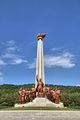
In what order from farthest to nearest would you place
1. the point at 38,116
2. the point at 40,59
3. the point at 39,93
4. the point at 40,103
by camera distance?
1. the point at 40,59
2. the point at 39,93
3. the point at 40,103
4. the point at 38,116

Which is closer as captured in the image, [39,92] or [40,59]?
[39,92]

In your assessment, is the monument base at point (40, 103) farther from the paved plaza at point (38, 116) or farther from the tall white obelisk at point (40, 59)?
the paved plaza at point (38, 116)

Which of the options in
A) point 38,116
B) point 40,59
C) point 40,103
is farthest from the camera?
point 40,59

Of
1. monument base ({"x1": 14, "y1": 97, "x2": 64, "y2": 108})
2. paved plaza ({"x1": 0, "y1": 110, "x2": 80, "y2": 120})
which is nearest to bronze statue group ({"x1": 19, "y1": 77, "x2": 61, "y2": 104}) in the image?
monument base ({"x1": 14, "y1": 97, "x2": 64, "y2": 108})

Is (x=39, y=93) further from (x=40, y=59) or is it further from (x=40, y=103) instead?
(x=40, y=59)

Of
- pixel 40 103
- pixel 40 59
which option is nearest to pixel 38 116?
pixel 40 103

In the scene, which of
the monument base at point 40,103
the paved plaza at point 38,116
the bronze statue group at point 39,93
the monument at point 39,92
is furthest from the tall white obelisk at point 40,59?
the paved plaza at point 38,116

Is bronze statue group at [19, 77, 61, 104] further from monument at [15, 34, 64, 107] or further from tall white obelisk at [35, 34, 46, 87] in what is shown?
tall white obelisk at [35, 34, 46, 87]

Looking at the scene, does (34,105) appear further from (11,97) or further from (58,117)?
(11,97)

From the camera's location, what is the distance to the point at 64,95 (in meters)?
52.2

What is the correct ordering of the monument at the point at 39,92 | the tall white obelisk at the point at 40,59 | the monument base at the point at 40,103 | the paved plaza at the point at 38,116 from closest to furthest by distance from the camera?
the paved plaza at the point at 38,116 < the monument base at the point at 40,103 < the monument at the point at 39,92 < the tall white obelisk at the point at 40,59

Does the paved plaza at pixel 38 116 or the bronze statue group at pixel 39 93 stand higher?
the bronze statue group at pixel 39 93

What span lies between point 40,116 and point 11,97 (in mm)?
32397

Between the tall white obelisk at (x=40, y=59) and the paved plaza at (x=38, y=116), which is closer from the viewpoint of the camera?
the paved plaza at (x=38, y=116)
